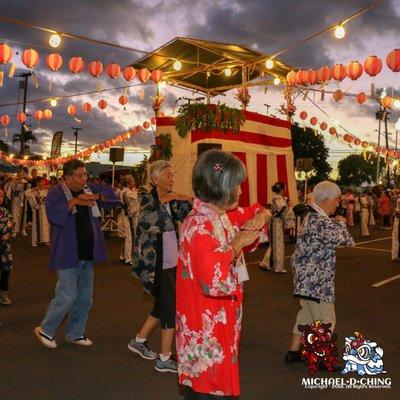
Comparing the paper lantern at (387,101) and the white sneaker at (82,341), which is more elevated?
the paper lantern at (387,101)

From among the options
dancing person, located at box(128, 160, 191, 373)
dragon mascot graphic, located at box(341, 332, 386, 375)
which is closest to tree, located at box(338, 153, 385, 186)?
dragon mascot graphic, located at box(341, 332, 386, 375)

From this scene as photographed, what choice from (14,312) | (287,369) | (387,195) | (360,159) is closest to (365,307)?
(287,369)

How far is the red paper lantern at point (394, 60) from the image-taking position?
11.7 m

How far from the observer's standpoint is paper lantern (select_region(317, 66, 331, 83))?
14.2 m

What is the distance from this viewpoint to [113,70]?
560 inches

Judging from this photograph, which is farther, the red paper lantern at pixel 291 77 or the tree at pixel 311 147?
the tree at pixel 311 147

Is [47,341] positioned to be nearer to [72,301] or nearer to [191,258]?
[72,301]

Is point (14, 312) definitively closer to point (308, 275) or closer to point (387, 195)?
point (308, 275)

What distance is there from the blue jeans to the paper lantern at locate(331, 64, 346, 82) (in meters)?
10.6

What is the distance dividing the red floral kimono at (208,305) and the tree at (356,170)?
261ft

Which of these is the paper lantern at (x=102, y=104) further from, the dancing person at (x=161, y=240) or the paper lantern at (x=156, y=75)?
the dancing person at (x=161, y=240)

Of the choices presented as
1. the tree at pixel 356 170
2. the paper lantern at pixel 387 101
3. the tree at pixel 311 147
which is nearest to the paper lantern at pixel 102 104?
Answer: the paper lantern at pixel 387 101

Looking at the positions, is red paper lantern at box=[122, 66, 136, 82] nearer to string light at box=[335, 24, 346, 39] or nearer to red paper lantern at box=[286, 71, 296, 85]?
red paper lantern at box=[286, 71, 296, 85]

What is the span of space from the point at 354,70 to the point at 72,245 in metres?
10.5
